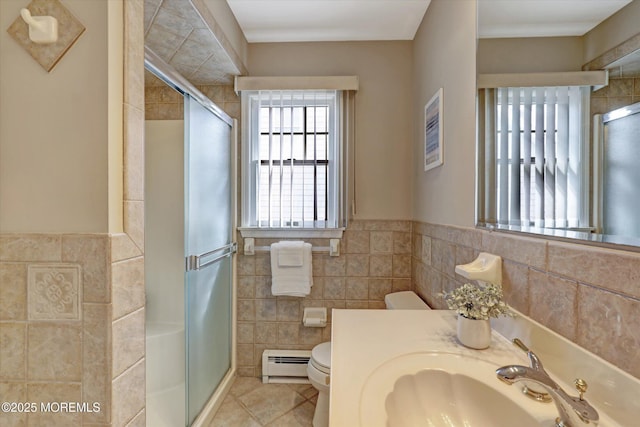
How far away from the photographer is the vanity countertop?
63cm

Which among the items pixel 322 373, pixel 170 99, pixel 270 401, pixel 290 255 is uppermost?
pixel 170 99

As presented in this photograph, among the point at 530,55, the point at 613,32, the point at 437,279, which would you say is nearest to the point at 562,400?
the point at 613,32

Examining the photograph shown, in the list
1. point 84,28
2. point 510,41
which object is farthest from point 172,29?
point 510,41

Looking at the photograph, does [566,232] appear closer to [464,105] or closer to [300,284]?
[464,105]

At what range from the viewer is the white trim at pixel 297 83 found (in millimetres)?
2104

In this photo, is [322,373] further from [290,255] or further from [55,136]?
[55,136]

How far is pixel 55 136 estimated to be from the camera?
86 centimetres

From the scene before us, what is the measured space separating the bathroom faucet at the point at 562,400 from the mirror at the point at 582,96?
0.95ft

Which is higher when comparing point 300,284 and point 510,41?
point 510,41

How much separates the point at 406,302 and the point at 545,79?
1.37 metres

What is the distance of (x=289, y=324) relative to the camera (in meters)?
2.18

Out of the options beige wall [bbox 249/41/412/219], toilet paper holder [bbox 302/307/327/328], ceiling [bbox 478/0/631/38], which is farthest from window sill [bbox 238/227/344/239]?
ceiling [bbox 478/0/631/38]

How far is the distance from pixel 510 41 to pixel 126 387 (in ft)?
5.17

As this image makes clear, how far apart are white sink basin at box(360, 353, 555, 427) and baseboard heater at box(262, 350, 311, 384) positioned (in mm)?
Result: 1504
